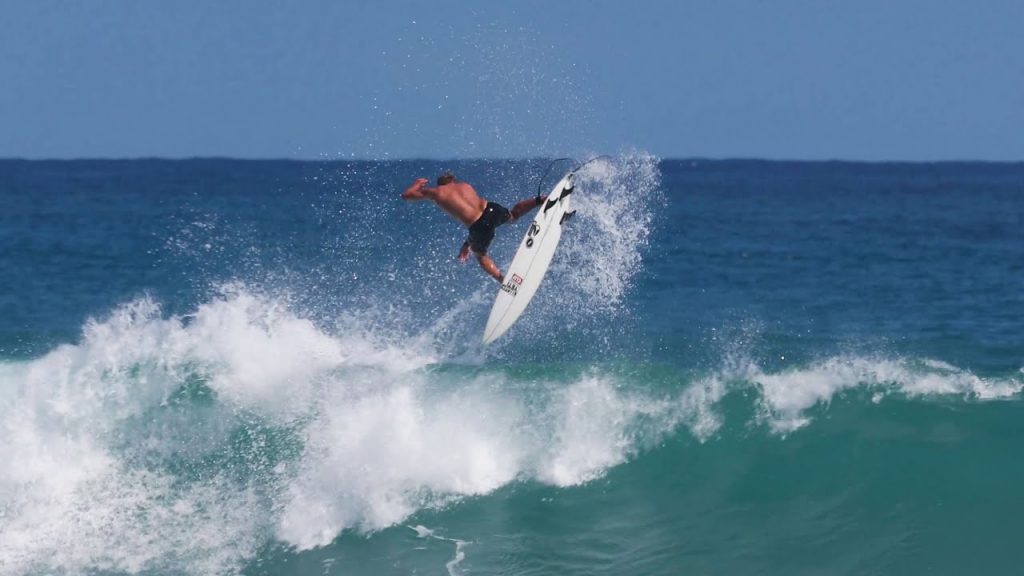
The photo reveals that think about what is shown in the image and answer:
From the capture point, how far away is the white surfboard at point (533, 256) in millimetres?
11805

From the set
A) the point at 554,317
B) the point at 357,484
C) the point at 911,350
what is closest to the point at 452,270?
the point at 554,317

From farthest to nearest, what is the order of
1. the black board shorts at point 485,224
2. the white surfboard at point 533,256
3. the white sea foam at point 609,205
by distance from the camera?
the white sea foam at point 609,205 → the white surfboard at point 533,256 → the black board shorts at point 485,224

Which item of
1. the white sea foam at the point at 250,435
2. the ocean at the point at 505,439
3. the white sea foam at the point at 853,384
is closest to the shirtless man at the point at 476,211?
the ocean at the point at 505,439

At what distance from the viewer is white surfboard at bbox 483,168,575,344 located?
11.8 meters

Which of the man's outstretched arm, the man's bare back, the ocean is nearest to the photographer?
the ocean

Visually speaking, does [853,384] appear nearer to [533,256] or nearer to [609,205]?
[609,205]

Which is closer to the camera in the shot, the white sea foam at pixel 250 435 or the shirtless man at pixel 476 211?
the white sea foam at pixel 250 435

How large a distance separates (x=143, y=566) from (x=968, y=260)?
2378cm

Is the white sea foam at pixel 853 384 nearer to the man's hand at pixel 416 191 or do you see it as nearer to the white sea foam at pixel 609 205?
the white sea foam at pixel 609 205

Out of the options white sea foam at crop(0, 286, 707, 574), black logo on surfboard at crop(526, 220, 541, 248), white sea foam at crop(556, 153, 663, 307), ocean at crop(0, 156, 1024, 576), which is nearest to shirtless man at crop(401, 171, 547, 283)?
black logo on surfboard at crop(526, 220, 541, 248)

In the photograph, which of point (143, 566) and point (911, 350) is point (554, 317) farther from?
point (143, 566)

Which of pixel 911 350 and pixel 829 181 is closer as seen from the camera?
pixel 911 350

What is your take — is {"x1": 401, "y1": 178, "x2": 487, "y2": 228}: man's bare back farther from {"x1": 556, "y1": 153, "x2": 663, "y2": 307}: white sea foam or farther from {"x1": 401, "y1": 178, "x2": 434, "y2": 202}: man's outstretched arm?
{"x1": 556, "y1": 153, "x2": 663, "y2": 307}: white sea foam

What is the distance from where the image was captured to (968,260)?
29.1 m
